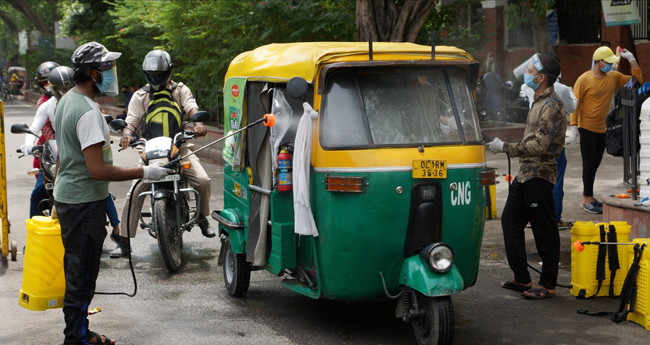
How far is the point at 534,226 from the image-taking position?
6.22 metres

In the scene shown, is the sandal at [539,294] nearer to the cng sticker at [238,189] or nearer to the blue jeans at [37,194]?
the cng sticker at [238,189]

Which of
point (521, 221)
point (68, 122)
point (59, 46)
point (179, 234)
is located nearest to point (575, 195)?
point (521, 221)

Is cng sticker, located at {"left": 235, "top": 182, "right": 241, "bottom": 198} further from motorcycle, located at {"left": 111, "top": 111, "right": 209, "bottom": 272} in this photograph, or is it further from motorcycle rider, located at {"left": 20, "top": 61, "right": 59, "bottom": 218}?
motorcycle rider, located at {"left": 20, "top": 61, "right": 59, "bottom": 218}

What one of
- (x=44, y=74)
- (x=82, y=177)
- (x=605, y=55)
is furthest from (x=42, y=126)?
→ (x=605, y=55)

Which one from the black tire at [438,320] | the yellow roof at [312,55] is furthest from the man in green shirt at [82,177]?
the black tire at [438,320]

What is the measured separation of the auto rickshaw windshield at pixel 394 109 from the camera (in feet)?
16.4

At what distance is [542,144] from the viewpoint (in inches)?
235

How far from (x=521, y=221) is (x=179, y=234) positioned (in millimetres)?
3277

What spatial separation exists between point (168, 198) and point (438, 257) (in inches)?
137

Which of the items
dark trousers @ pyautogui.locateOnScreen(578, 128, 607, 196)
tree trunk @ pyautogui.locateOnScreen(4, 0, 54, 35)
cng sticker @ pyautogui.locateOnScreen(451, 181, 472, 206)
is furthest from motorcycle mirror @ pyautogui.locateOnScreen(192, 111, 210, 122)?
tree trunk @ pyautogui.locateOnScreen(4, 0, 54, 35)

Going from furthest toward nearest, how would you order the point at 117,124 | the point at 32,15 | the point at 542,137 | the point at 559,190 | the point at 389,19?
the point at 32,15
the point at 389,19
the point at 559,190
the point at 117,124
the point at 542,137

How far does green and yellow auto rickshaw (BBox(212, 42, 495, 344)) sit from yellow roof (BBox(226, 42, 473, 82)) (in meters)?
0.01

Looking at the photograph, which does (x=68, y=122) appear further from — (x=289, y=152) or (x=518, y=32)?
(x=518, y=32)

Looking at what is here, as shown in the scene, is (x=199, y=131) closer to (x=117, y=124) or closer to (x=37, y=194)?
(x=117, y=124)
